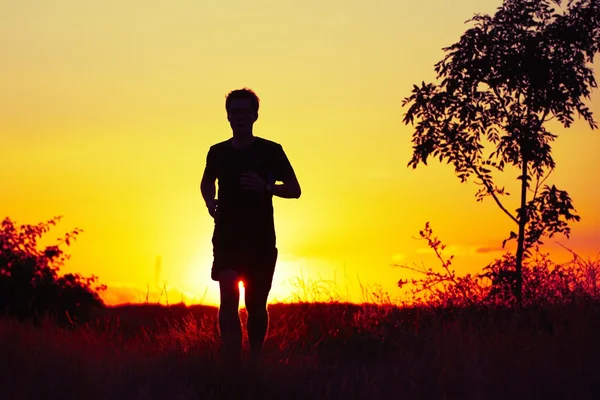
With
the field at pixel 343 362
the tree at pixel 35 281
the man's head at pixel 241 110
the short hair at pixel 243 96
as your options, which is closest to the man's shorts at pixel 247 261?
the field at pixel 343 362

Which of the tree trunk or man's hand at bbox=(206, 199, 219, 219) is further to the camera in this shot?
the tree trunk

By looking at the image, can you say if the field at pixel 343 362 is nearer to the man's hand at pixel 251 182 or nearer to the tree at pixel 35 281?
the man's hand at pixel 251 182

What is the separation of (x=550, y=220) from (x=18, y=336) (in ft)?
26.2

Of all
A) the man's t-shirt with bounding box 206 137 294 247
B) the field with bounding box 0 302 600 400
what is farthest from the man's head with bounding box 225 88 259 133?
the field with bounding box 0 302 600 400

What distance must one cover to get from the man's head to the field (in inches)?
86.8

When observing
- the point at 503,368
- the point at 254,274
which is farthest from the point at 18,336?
the point at 503,368

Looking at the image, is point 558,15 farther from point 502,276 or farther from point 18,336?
point 18,336

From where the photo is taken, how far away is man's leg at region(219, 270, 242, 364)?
796cm

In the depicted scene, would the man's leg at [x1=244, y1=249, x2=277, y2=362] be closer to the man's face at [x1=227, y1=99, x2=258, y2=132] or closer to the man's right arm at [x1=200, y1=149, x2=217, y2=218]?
the man's right arm at [x1=200, y1=149, x2=217, y2=218]

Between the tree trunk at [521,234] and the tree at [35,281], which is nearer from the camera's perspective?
the tree trunk at [521,234]

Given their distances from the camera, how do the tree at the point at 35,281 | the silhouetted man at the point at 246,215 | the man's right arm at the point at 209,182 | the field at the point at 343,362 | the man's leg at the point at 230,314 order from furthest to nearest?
the tree at the point at 35,281, the man's right arm at the point at 209,182, the silhouetted man at the point at 246,215, the man's leg at the point at 230,314, the field at the point at 343,362

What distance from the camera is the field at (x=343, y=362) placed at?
7203mm

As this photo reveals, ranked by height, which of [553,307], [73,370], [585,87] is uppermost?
[585,87]

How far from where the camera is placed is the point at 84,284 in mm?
23000
